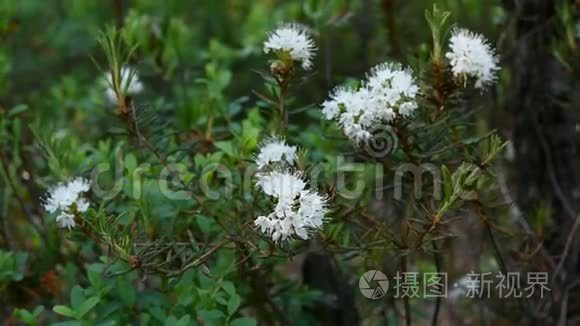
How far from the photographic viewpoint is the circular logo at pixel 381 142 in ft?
6.06

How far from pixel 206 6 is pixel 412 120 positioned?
2.41 meters

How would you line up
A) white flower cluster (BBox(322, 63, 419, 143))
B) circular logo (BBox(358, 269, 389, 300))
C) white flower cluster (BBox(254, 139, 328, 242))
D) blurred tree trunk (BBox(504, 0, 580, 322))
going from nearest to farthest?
white flower cluster (BBox(254, 139, 328, 242)) < white flower cluster (BBox(322, 63, 419, 143)) < circular logo (BBox(358, 269, 389, 300)) < blurred tree trunk (BBox(504, 0, 580, 322))

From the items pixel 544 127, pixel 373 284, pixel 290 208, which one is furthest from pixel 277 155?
pixel 544 127

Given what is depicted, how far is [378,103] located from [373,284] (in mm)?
630

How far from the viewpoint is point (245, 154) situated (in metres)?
2.06

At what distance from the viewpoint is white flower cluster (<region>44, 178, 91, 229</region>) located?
184 cm

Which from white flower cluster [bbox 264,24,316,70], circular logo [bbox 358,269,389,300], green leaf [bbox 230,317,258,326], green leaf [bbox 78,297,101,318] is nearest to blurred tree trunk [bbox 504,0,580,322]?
circular logo [bbox 358,269,389,300]

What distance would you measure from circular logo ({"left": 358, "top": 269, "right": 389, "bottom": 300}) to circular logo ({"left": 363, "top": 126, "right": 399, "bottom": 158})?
1.23 feet

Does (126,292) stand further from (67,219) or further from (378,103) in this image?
(378,103)

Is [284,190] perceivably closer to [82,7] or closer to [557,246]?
[557,246]

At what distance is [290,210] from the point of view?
1.64m

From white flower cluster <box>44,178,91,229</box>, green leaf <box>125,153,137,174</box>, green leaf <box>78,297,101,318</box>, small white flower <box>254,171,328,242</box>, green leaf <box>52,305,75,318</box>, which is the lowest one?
green leaf <box>52,305,75,318</box>

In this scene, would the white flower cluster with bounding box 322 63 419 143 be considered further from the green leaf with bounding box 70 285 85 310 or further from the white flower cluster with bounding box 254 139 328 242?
the green leaf with bounding box 70 285 85 310

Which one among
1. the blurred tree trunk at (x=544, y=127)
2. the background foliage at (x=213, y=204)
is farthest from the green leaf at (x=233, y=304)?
the blurred tree trunk at (x=544, y=127)
